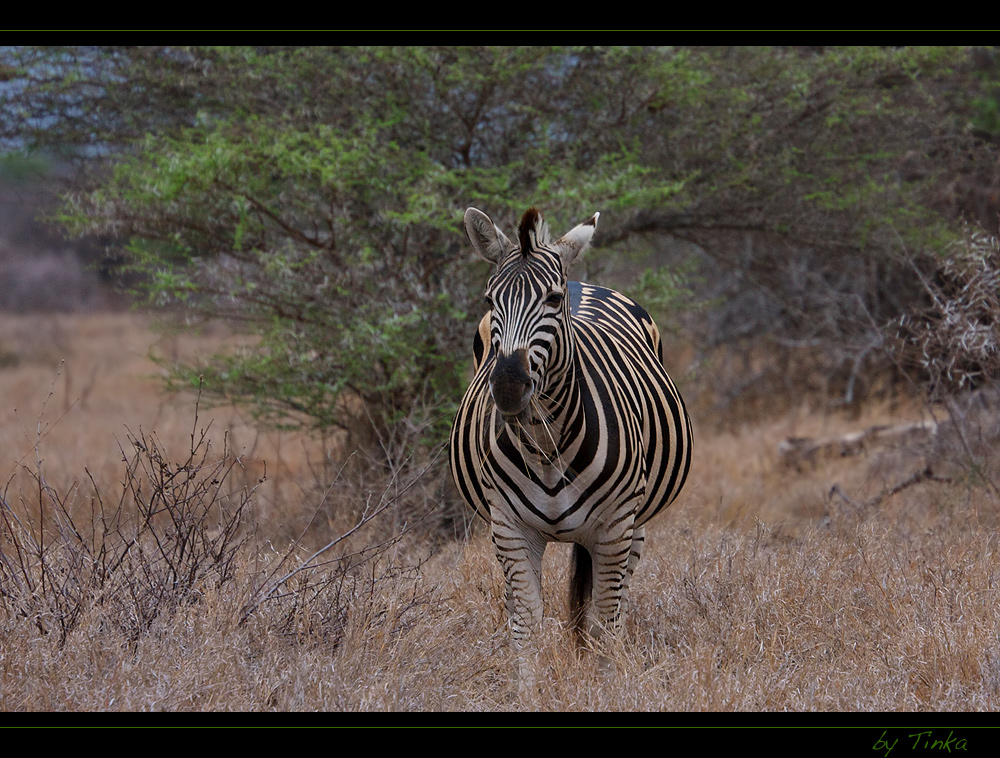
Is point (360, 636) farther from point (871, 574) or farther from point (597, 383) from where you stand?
point (871, 574)

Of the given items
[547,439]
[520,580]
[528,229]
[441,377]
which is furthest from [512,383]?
[441,377]

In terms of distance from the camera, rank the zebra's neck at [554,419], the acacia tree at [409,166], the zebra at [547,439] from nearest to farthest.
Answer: the zebra at [547,439] < the zebra's neck at [554,419] < the acacia tree at [409,166]

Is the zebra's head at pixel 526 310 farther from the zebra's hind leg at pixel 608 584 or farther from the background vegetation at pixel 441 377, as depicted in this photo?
the background vegetation at pixel 441 377

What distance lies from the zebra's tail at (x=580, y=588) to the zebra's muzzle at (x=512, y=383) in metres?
1.31

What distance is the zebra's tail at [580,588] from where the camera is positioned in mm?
4602

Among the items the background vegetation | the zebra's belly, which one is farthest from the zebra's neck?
the background vegetation

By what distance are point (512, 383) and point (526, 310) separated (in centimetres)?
30

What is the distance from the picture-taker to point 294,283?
7504mm

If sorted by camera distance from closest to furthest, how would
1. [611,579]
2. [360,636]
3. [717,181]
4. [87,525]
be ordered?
1. [360,636]
2. [611,579]
3. [87,525]
4. [717,181]

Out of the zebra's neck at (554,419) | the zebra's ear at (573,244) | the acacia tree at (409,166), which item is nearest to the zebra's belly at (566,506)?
the zebra's neck at (554,419)

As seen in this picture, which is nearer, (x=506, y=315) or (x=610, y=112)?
(x=506, y=315)

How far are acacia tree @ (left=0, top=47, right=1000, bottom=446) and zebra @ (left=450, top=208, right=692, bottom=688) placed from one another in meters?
2.76

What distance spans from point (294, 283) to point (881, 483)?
5427 millimetres

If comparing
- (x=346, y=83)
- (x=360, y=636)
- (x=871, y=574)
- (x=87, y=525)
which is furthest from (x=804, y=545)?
(x=346, y=83)
